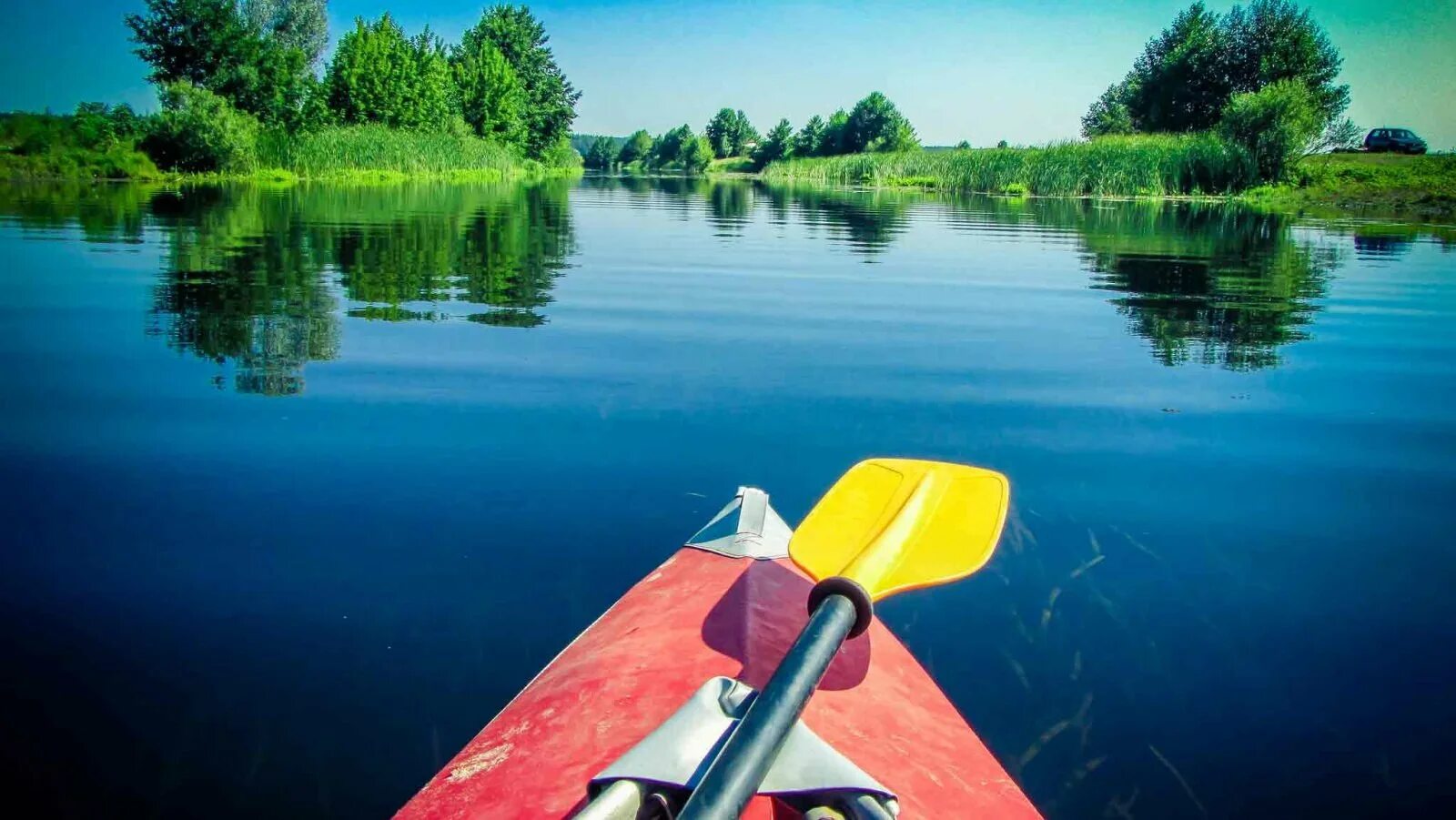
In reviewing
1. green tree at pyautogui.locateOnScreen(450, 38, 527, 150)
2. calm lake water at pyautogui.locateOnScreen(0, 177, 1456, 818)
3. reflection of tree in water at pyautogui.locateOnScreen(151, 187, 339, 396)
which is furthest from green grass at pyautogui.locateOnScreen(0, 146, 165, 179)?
green tree at pyautogui.locateOnScreen(450, 38, 527, 150)

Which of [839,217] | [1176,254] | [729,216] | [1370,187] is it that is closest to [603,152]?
[1370,187]

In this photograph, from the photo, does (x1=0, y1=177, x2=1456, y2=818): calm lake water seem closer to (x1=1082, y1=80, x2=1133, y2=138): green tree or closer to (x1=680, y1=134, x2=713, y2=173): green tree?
(x1=1082, y1=80, x2=1133, y2=138): green tree

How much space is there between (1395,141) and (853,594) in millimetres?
45892

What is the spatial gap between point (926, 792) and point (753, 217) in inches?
698

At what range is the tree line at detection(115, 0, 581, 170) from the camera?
2652 centimetres

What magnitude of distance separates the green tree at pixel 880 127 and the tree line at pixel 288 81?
3255 centimetres

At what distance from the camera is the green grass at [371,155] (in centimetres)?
2903

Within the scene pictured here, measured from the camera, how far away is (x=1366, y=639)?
8.69ft

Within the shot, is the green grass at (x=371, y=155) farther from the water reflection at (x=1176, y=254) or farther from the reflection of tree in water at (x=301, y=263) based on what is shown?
the water reflection at (x=1176, y=254)

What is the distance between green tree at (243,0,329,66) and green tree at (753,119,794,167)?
133 ft

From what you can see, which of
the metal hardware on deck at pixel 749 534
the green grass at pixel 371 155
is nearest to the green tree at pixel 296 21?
the green grass at pixel 371 155

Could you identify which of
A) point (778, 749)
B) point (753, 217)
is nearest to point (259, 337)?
point (778, 749)

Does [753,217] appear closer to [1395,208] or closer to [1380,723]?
[1380,723]

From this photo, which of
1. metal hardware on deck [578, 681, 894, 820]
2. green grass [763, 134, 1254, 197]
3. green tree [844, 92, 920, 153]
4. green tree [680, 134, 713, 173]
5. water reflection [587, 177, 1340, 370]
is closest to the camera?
metal hardware on deck [578, 681, 894, 820]
